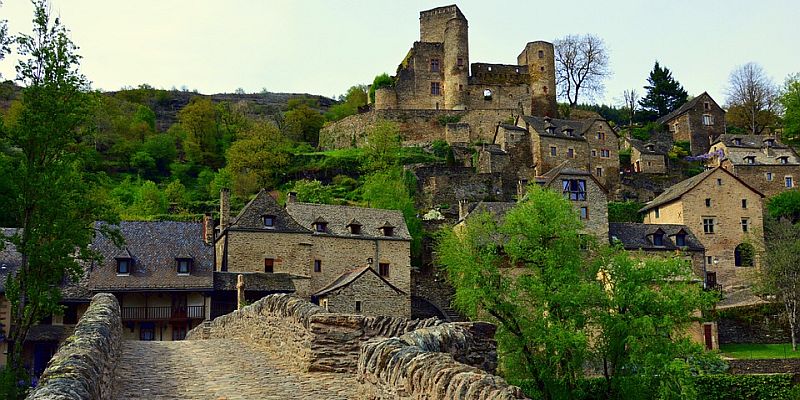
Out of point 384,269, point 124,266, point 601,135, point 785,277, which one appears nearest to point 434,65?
point 601,135

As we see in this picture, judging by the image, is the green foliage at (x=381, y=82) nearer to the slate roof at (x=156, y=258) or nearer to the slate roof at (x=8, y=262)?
the slate roof at (x=156, y=258)

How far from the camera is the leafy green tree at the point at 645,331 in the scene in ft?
103

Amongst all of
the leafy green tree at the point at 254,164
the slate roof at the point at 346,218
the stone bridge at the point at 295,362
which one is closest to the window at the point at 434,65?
the leafy green tree at the point at 254,164

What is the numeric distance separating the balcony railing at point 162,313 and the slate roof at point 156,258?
109cm

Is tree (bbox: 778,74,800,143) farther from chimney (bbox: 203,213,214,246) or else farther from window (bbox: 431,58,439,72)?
chimney (bbox: 203,213,214,246)

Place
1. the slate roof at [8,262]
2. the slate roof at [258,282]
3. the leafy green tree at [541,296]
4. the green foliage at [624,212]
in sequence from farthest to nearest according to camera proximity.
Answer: the green foliage at [624,212] → the slate roof at [258,282] → the slate roof at [8,262] → the leafy green tree at [541,296]

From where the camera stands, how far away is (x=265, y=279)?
147 ft

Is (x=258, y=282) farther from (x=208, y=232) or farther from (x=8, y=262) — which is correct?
(x=8, y=262)

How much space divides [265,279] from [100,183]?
1926 cm

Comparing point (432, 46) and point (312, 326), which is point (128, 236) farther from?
point (432, 46)

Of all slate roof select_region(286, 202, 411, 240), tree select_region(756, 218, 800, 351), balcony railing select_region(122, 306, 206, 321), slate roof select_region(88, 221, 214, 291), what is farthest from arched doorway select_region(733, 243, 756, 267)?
balcony railing select_region(122, 306, 206, 321)

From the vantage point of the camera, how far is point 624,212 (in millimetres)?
65875

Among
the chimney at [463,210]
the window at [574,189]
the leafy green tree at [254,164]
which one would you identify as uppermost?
the leafy green tree at [254,164]

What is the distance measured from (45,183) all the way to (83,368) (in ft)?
48.7
